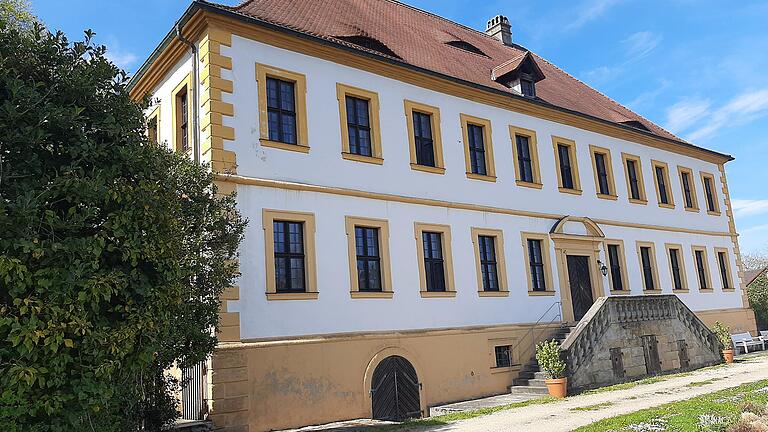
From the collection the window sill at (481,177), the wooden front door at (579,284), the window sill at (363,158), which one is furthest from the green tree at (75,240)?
the wooden front door at (579,284)

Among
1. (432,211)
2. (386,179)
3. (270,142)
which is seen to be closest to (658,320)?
(432,211)

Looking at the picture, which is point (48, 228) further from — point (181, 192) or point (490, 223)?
point (490, 223)

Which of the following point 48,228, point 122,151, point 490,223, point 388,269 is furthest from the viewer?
point 490,223

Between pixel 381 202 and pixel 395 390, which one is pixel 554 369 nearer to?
pixel 395 390

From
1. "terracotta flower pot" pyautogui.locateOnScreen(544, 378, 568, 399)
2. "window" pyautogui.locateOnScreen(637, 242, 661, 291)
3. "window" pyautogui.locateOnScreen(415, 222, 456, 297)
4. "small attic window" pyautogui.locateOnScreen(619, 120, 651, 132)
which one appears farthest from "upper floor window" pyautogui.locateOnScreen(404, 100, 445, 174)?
"small attic window" pyautogui.locateOnScreen(619, 120, 651, 132)

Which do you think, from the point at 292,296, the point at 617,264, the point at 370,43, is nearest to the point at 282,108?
the point at 370,43

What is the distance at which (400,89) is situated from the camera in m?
18.0

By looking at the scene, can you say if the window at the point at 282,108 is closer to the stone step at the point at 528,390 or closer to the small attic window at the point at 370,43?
the small attic window at the point at 370,43

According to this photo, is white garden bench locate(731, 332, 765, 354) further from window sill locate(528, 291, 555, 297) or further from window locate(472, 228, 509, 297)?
window locate(472, 228, 509, 297)

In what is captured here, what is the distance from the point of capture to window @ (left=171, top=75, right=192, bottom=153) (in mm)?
16016

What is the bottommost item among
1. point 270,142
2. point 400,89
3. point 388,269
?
point 388,269

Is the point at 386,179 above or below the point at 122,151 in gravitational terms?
above

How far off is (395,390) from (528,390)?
13.7 feet

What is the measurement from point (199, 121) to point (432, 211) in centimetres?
669
